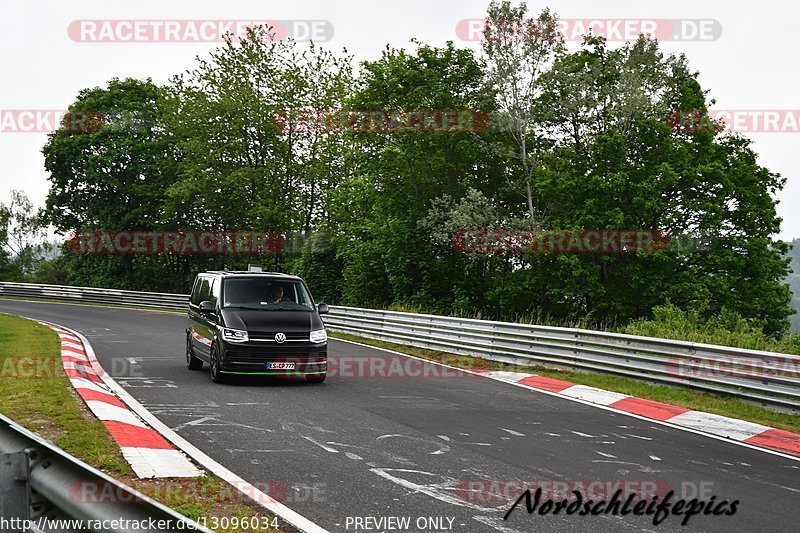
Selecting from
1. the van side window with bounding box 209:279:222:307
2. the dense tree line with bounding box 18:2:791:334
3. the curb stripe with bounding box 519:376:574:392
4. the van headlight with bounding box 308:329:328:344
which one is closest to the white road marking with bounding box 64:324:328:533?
the van side window with bounding box 209:279:222:307

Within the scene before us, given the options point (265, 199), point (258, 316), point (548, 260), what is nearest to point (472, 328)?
point (258, 316)

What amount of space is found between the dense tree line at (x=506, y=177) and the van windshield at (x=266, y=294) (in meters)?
15.9

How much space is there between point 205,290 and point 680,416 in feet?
28.7

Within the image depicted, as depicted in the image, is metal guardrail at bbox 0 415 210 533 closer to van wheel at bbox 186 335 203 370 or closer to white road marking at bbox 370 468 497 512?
white road marking at bbox 370 468 497 512

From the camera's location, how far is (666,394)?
42.0 feet

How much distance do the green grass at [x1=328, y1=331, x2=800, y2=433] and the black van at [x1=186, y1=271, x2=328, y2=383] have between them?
15.0 feet

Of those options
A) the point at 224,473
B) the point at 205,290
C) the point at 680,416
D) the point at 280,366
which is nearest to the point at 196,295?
the point at 205,290

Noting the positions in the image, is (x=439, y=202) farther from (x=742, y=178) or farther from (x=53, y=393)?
(x=53, y=393)

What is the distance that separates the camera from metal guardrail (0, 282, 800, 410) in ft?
37.5

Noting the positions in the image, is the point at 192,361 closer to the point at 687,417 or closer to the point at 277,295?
the point at 277,295

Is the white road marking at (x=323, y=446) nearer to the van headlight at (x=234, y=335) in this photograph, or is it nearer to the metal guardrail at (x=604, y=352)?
the van headlight at (x=234, y=335)

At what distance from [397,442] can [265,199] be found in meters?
41.4

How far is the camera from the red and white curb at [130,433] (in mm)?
6973

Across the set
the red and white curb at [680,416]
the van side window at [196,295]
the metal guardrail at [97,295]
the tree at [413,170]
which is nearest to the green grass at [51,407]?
the van side window at [196,295]
